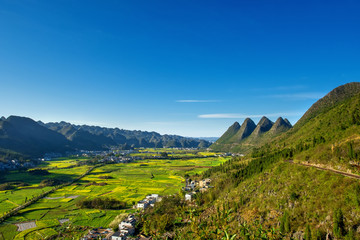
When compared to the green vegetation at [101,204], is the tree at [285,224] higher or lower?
higher

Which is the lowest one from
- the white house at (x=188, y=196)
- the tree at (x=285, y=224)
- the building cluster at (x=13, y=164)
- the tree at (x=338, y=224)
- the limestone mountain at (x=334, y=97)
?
the building cluster at (x=13, y=164)

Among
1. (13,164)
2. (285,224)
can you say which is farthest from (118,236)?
(13,164)

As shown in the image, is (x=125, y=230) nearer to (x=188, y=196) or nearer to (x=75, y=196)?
(x=188, y=196)

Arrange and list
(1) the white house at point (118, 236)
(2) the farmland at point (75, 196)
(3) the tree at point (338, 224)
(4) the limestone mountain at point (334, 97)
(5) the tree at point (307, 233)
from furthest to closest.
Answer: (4) the limestone mountain at point (334, 97) < (2) the farmland at point (75, 196) < (1) the white house at point (118, 236) < (5) the tree at point (307, 233) < (3) the tree at point (338, 224)

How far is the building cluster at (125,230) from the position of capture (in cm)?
4456

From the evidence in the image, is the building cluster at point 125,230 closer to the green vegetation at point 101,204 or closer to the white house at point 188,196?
the white house at point 188,196

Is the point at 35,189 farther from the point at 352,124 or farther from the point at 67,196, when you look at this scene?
the point at 352,124

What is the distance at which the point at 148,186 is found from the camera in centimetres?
9900

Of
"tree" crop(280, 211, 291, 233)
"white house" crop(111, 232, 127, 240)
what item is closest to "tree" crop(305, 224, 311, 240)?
"tree" crop(280, 211, 291, 233)

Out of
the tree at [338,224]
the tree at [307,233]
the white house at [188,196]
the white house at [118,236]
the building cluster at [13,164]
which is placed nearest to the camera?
the tree at [338,224]

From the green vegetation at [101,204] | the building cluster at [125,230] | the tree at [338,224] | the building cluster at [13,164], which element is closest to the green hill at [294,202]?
the tree at [338,224]

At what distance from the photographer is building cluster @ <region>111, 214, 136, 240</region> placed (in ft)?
146

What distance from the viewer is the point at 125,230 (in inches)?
1859

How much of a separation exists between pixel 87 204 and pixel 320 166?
7281 cm
